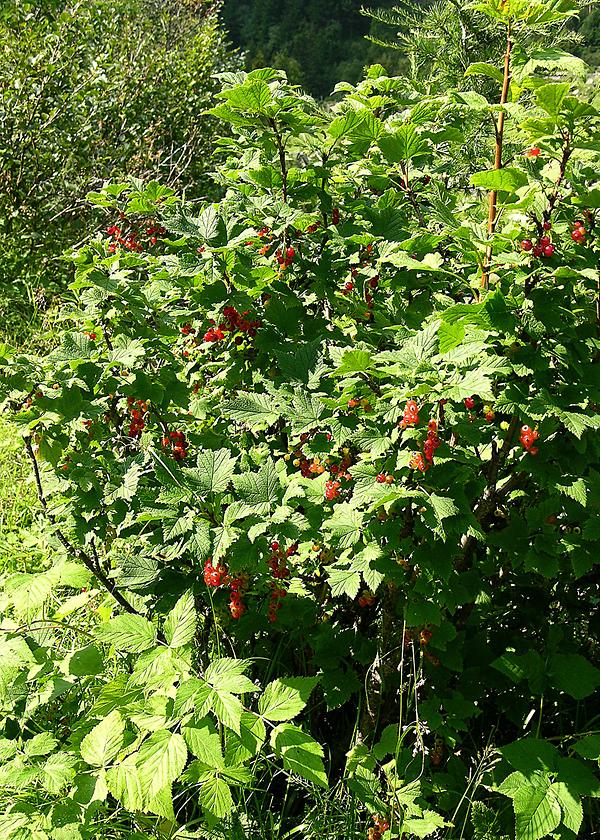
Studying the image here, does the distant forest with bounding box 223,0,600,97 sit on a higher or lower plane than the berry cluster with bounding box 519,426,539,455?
higher

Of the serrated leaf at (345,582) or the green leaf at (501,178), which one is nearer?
the green leaf at (501,178)

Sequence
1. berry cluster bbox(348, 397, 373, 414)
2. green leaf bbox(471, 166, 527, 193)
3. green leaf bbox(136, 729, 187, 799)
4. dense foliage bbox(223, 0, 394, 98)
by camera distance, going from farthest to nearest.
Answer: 1. dense foliage bbox(223, 0, 394, 98)
2. berry cluster bbox(348, 397, 373, 414)
3. green leaf bbox(471, 166, 527, 193)
4. green leaf bbox(136, 729, 187, 799)

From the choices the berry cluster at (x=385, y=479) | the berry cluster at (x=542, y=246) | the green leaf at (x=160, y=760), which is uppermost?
the berry cluster at (x=542, y=246)

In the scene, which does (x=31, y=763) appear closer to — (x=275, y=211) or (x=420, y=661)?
(x=420, y=661)

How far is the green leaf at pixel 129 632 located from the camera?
1586 mm

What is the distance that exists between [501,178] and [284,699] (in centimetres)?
117

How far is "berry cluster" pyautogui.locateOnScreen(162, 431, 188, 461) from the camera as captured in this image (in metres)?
2.02

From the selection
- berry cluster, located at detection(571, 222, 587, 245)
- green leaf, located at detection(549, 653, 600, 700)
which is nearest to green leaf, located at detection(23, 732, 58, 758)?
green leaf, located at detection(549, 653, 600, 700)

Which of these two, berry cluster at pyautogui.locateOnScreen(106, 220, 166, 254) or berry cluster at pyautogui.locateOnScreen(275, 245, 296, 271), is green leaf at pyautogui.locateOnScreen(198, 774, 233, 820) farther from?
berry cluster at pyautogui.locateOnScreen(106, 220, 166, 254)

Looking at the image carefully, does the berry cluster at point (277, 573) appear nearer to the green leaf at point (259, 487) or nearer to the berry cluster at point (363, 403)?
the green leaf at point (259, 487)

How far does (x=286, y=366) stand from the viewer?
5.96 ft

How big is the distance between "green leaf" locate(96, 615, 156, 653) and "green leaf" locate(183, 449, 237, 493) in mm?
323

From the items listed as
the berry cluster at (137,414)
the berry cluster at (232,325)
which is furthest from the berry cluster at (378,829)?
the berry cluster at (232,325)

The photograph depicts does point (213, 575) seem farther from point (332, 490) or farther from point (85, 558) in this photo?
point (85, 558)
